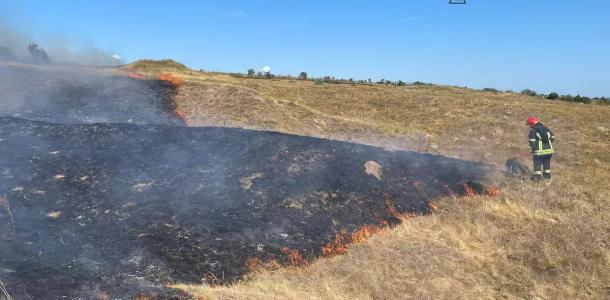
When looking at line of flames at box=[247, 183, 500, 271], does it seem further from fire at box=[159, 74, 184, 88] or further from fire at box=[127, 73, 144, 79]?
fire at box=[127, 73, 144, 79]

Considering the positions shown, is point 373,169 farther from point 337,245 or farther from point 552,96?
point 552,96

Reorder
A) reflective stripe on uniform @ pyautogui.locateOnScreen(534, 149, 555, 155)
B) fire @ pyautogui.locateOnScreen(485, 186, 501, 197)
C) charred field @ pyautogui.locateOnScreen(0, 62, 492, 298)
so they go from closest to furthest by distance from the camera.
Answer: charred field @ pyautogui.locateOnScreen(0, 62, 492, 298) → fire @ pyautogui.locateOnScreen(485, 186, 501, 197) → reflective stripe on uniform @ pyautogui.locateOnScreen(534, 149, 555, 155)

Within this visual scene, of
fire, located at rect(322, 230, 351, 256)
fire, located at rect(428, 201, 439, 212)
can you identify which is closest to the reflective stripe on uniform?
fire, located at rect(428, 201, 439, 212)

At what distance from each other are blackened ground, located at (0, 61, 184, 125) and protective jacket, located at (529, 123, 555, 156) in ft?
45.4

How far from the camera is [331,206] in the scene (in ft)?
33.7

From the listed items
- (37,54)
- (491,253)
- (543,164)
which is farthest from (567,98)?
(37,54)

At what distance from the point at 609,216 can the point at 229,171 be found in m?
9.21

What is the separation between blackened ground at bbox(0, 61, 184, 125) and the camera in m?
18.2

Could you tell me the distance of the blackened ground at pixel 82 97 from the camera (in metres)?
18.2

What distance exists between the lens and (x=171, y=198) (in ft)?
31.6

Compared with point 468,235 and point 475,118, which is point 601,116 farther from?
point 468,235

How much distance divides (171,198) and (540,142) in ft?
34.9

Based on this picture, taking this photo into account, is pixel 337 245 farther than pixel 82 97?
No

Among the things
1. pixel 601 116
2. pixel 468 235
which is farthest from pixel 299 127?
pixel 601 116
